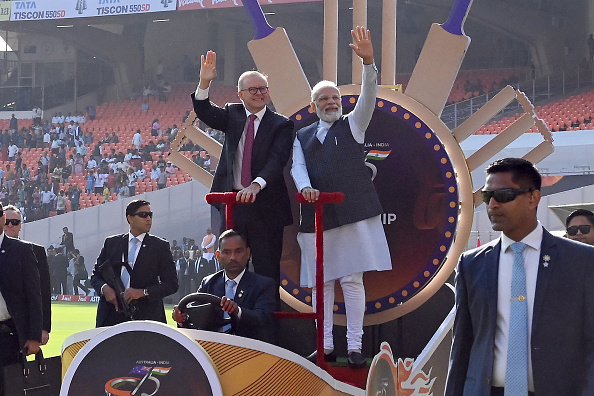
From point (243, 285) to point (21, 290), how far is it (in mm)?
1849

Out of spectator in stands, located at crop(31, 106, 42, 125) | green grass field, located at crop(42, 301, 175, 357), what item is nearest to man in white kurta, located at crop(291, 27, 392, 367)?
green grass field, located at crop(42, 301, 175, 357)

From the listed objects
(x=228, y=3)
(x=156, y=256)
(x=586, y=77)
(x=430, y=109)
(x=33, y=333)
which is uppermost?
(x=228, y=3)

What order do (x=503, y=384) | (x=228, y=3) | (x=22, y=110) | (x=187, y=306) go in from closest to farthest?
(x=503, y=384) < (x=187, y=306) < (x=228, y=3) < (x=22, y=110)

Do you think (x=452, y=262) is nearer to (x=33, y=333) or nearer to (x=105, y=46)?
(x=33, y=333)

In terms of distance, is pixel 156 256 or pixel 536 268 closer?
pixel 536 268

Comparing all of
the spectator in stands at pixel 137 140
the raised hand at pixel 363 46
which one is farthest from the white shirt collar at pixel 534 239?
the spectator in stands at pixel 137 140

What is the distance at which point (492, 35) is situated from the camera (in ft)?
96.7

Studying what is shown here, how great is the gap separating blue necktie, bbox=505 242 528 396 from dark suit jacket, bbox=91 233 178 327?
3.41 m

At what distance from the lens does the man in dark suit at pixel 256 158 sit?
15.7 feet

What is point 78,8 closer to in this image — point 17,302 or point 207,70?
point 17,302

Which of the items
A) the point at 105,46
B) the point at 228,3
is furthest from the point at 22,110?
the point at 228,3

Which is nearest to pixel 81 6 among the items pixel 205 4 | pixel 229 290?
pixel 205 4

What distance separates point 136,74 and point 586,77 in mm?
15665

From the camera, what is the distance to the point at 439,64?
6.01 meters
